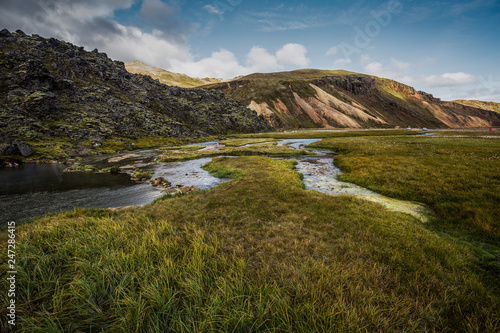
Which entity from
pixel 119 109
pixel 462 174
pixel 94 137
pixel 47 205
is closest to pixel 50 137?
pixel 94 137

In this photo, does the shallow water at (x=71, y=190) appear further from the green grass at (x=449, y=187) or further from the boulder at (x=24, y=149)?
the green grass at (x=449, y=187)

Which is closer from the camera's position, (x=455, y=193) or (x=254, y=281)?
(x=254, y=281)

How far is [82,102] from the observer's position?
84.4 m

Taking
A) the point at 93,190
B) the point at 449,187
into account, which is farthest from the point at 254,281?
the point at 93,190

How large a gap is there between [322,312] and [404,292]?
296 centimetres

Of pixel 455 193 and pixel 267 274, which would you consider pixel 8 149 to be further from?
pixel 455 193

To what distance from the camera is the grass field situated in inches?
133

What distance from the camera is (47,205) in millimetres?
16547

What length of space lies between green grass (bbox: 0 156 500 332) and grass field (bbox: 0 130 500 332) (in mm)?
32

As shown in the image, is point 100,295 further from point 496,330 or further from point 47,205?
point 47,205

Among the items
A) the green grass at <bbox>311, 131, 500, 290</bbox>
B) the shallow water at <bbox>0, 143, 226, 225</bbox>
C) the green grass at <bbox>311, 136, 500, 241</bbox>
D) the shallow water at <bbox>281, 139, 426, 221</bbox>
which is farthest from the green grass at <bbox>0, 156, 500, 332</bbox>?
the shallow water at <bbox>0, 143, 226, 225</bbox>

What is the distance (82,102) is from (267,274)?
373ft

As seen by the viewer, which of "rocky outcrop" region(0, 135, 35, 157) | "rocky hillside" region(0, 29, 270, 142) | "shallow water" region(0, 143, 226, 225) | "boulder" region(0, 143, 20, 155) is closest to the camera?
"shallow water" region(0, 143, 226, 225)

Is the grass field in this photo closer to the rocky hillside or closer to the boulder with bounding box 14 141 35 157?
the boulder with bounding box 14 141 35 157
